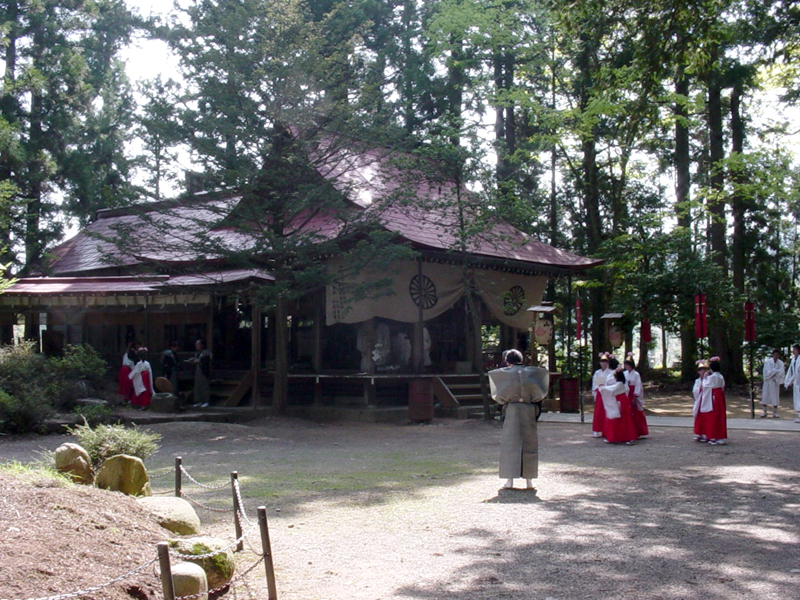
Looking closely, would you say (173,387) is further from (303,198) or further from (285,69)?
(285,69)

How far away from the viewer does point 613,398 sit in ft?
44.0

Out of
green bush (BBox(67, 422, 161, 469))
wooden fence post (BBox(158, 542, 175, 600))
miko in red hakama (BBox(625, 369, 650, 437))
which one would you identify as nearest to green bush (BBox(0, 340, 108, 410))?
green bush (BBox(67, 422, 161, 469))

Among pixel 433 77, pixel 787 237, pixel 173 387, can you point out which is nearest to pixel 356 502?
pixel 173 387

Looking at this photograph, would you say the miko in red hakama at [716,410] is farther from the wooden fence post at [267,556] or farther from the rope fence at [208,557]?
the wooden fence post at [267,556]

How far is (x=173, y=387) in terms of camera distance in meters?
18.3

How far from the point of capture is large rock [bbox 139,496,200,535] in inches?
237

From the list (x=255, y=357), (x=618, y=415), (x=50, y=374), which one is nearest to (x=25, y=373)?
(x=50, y=374)

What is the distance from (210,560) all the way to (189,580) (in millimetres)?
641

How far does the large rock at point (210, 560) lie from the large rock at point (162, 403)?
40.0 feet

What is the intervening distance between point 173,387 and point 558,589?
14652 millimetres

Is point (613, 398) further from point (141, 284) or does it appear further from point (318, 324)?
point (141, 284)

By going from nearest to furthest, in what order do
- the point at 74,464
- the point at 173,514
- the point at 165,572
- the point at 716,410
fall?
the point at 165,572 → the point at 173,514 → the point at 74,464 → the point at 716,410

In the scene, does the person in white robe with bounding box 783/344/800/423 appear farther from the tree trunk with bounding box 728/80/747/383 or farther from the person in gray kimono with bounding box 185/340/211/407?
the person in gray kimono with bounding box 185/340/211/407

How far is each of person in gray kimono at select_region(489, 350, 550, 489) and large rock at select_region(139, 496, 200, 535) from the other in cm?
396
